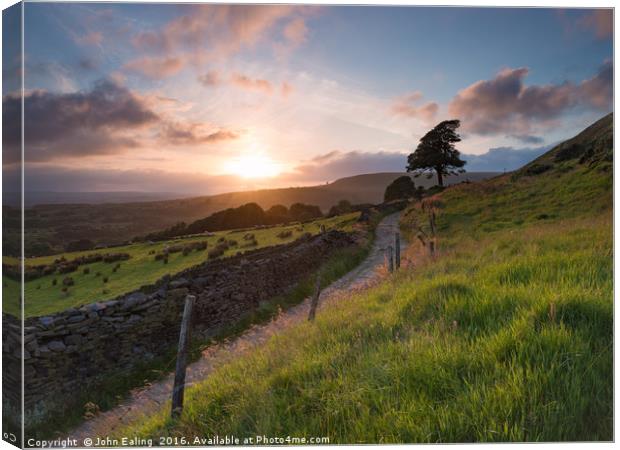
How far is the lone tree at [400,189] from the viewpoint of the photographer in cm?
781

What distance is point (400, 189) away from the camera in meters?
8.68

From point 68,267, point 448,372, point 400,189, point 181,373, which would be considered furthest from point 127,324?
point 448,372

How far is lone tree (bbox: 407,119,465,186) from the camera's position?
19.8 feet

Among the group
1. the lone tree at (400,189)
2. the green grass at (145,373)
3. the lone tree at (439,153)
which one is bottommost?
the green grass at (145,373)

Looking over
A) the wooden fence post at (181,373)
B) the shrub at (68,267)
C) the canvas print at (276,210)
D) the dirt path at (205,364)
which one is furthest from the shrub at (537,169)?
the shrub at (68,267)

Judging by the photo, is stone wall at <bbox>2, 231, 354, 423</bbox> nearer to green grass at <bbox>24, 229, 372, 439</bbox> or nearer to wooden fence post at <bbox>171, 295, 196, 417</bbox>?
green grass at <bbox>24, 229, 372, 439</bbox>

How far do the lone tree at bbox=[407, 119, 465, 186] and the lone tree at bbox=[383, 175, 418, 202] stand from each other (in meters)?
0.72

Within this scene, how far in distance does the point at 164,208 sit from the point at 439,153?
5.25m

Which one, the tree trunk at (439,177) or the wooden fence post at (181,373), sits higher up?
the tree trunk at (439,177)

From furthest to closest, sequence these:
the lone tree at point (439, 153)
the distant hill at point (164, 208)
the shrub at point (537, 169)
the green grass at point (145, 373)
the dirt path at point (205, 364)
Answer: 1. the shrub at point (537, 169)
2. the lone tree at point (439, 153)
3. the distant hill at point (164, 208)
4. the green grass at point (145, 373)
5. the dirt path at point (205, 364)

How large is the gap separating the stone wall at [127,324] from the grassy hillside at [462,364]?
2691 millimetres

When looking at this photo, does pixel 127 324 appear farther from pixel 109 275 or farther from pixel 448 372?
pixel 448 372

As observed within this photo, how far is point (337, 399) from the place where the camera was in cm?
A: 339

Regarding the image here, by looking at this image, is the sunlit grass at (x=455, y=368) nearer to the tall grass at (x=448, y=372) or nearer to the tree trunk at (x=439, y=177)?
the tall grass at (x=448, y=372)
